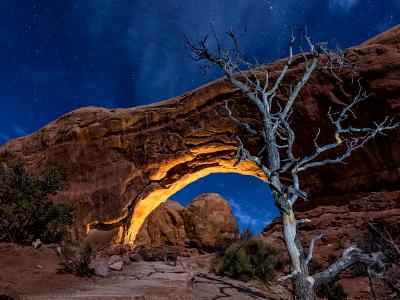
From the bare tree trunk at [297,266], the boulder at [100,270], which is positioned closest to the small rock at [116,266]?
the boulder at [100,270]

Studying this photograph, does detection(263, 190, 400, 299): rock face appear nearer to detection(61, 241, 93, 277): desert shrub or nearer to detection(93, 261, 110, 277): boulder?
detection(93, 261, 110, 277): boulder

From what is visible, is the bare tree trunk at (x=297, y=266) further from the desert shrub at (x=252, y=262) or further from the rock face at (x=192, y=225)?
the rock face at (x=192, y=225)

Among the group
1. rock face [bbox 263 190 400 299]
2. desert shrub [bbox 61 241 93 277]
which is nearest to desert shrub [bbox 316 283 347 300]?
rock face [bbox 263 190 400 299]

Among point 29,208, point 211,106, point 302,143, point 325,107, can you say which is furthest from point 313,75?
point 29,208

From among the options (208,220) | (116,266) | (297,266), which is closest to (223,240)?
(208,220)

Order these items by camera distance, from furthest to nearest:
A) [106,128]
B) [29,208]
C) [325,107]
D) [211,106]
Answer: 1. [106,128]
2. [211,106]
3. [325,107]
4. [29,208]

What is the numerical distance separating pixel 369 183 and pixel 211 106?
833 cm

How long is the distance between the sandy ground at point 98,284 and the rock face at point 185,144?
717 centimetres

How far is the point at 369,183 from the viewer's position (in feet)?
44.5

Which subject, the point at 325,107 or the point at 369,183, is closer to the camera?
the point at 369,183

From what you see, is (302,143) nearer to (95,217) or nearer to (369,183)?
(369,183)

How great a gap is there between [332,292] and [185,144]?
10796 millimetres

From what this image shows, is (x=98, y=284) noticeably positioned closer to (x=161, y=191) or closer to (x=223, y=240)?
(x=161, y=191)

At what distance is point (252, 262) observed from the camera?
11492mm
